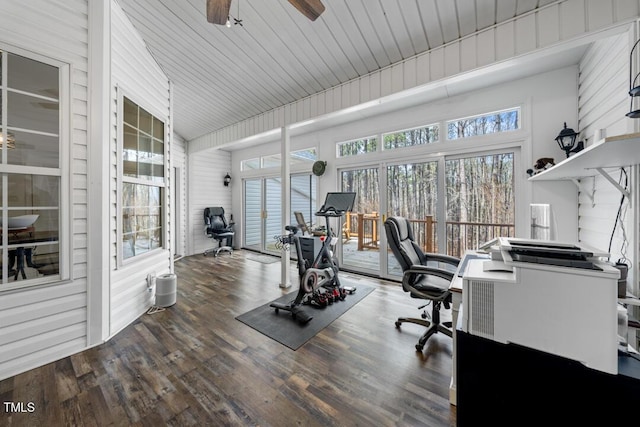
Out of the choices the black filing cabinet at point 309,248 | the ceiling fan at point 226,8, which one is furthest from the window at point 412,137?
the ceiling fan at point 226,8

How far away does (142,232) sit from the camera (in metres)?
3.06

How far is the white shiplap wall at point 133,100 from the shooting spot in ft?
7.90

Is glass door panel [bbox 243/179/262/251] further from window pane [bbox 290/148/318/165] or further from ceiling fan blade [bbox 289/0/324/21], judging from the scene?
ceiling fan blade [bbox 289/0/324/21]

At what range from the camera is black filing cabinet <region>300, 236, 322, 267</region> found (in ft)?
10.1

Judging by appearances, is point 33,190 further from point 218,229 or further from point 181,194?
point 218,229

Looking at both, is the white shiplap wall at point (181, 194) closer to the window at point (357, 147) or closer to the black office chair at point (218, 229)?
the black office chair at point (218, 229)

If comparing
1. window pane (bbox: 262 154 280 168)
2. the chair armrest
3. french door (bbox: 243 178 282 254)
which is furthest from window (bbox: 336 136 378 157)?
the chair armrest

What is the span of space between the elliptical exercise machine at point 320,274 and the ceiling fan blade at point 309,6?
196cm

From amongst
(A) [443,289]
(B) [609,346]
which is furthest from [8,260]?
(B) [609,346]

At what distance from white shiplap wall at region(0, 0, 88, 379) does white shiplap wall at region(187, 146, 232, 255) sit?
12.9ft

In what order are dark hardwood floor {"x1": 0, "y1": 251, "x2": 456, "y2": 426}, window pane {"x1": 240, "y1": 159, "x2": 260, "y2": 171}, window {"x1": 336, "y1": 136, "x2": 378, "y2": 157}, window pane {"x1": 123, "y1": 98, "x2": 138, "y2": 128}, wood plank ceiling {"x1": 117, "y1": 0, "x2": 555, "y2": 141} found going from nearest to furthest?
dark hardwood floor {"x1": 0, "y1": 251, "x2": 456, "y2": 426} → wood plank ceiling {"x1": 117, "y1": 0, "x2": 555, "y2": 141} → window pane {"x1": 123, "y1": 98, "x2": 138, "y2": 128} → window {"x1": 336, "y1": 136, "x2": 378, "y2": 157} → window pane {"x1": 240, "y1": 159, "x2": 260, "y2": 171}

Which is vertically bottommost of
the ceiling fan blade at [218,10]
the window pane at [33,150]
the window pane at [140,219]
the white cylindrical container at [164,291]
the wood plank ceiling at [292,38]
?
the white cylindrical container at [164,291]

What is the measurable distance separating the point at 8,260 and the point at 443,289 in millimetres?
3488

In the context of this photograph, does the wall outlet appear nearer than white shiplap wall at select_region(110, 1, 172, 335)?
No
